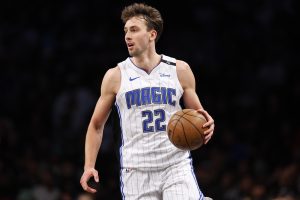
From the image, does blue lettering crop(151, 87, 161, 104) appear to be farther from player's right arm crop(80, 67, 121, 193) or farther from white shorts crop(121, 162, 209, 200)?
white shorts crop(121, 162, 209, 200)

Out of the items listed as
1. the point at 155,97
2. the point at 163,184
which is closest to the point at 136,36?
the point at 155,97

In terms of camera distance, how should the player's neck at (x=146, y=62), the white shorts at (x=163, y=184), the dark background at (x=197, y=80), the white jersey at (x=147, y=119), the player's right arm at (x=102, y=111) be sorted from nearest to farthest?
the white shorts at (x=163, y=184), the white jersey at (x=147, y=119), the player's right arm at (x=102, y=111), the player's neck at (x=146, y=62), the dark background at (x=197, y=80)

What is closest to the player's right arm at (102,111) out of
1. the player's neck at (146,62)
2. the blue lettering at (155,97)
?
the player's neck at (146,62)

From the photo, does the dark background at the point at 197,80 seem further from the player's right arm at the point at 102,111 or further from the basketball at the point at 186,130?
the basketball at the point at 186,130

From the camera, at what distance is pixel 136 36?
6367mm

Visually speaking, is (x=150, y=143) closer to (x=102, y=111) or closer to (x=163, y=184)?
(x=163, y=184)

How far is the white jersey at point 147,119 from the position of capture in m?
6.17

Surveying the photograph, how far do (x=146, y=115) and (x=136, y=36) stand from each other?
71cm

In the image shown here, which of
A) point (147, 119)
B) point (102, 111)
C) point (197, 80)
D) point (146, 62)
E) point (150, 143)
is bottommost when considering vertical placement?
point (150, 143)

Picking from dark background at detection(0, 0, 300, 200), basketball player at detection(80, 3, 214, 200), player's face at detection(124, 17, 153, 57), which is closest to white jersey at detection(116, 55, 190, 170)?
basketball player at detection(80, 3, 214, 200)

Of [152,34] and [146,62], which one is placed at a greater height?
[152,34]

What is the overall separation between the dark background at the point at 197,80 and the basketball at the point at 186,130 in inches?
161
